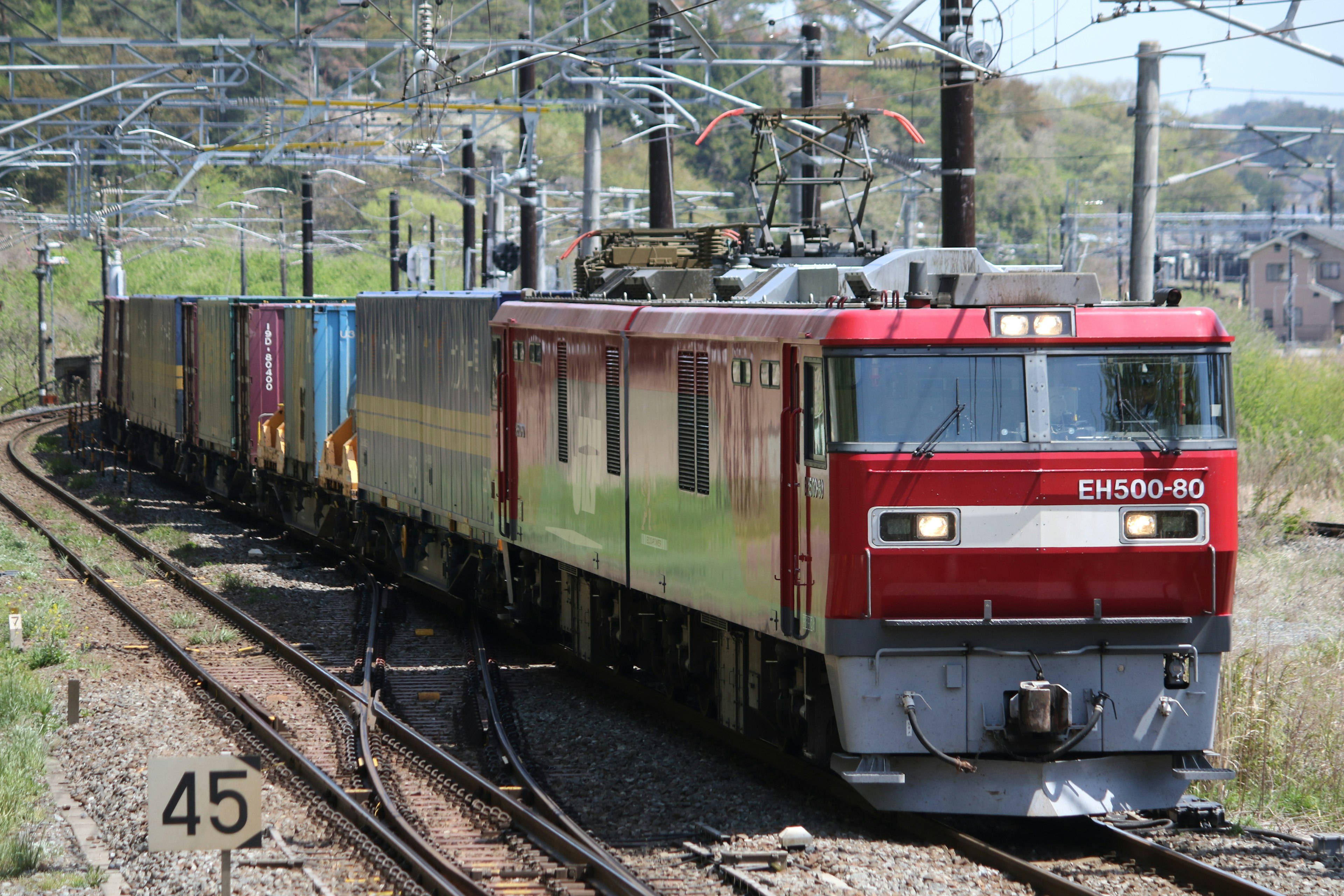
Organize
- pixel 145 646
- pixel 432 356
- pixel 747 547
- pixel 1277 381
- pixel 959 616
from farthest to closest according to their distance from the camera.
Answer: pixel 1277 381, pixel 432 356, pixel 145 646, pixel 747 547, pixel 959 616

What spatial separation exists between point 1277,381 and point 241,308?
58.1 ft

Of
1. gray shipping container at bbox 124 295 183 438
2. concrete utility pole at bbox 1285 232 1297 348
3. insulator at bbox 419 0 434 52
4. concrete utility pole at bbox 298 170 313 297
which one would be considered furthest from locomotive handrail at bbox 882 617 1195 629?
concrete utility pole at bbox 298 170 313 297

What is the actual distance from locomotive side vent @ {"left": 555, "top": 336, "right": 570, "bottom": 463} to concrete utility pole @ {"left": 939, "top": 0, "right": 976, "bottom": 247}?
3.62m

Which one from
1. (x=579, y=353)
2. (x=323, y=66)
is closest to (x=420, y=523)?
(x=579, y=353)

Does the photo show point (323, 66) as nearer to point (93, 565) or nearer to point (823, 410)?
point (93, 565)

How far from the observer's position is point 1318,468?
2684 cm

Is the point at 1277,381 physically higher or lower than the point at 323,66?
lower

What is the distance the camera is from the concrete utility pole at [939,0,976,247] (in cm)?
1468

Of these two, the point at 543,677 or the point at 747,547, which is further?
the point at 543,677

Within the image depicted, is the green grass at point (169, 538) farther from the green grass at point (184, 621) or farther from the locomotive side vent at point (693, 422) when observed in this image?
the locomotive side vent at point (693, 422)

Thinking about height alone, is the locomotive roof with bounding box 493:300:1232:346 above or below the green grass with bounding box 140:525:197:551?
→ above

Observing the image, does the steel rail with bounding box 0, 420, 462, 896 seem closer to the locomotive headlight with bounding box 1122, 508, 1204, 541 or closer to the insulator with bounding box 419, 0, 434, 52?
the locomotive headlight with bounding box 1122, 508, 1204, 541

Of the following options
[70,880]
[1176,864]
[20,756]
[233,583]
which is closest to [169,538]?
[233,583]

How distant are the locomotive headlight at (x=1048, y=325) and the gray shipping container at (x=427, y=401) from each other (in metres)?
7.55
